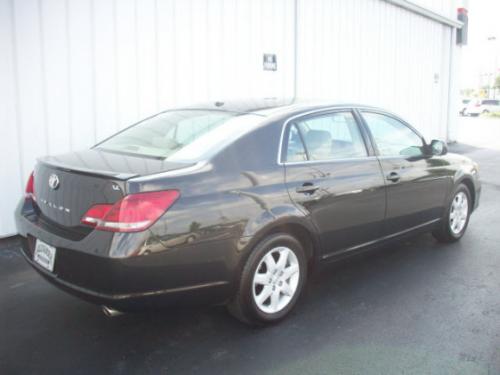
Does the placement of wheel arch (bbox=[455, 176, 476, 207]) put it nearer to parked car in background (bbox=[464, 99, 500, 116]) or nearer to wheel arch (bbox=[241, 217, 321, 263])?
wheel arch (bbox=[241, 217, 321, 263])

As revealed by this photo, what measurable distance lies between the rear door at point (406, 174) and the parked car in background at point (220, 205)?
19mm

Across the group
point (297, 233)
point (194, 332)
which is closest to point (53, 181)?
point (194, 332)

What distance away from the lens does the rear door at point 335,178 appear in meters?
3.61

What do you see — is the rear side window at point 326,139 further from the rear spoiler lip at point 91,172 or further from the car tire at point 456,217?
the car tire at point 456,217

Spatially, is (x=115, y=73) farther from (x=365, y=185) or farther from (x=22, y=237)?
(x=365, y=185)

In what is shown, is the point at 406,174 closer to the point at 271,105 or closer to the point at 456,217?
the point at 456,217

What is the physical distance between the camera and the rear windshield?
3.35m

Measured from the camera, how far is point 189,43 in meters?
6.93

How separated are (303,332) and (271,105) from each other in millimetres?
1698

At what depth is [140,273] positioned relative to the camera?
281 centimetres

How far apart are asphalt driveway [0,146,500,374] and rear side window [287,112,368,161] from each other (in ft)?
3.65

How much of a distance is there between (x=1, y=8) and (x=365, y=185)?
3927 millimetres

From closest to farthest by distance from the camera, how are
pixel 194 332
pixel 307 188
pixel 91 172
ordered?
1. pixel 91 172
2. pixel 194 332
3. pixel 307 188

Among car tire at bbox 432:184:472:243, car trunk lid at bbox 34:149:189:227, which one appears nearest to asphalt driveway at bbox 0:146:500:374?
car tire at bbox 432:184:472:243
